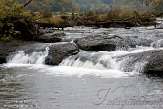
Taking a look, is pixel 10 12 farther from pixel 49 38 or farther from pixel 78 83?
pixel 49 38

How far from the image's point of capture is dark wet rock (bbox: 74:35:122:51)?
24219 millimetres

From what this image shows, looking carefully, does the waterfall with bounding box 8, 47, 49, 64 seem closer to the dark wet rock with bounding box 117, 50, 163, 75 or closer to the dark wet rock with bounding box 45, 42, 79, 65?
the dark wet rock with bounding box 45, 42, 79, 65

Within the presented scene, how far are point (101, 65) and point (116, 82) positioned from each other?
448 centimetres

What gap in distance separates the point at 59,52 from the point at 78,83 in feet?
22.3

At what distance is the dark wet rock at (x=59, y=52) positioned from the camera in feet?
76.4

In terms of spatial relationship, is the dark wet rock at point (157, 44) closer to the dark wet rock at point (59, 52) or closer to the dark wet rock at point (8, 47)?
the dark wet rock at point (59, 52)

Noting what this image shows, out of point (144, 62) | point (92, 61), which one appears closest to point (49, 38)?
point (92, 61)

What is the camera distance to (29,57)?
81.9 feet

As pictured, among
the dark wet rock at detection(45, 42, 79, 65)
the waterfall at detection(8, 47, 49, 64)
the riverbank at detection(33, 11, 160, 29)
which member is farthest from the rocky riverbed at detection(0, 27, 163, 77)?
the riverbank at detection(33, 11, 160, 29)

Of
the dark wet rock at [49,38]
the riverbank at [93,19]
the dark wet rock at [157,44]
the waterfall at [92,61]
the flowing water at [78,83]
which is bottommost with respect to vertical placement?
the flowing water at [78,83]

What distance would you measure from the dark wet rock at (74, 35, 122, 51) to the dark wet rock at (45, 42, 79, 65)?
715mm

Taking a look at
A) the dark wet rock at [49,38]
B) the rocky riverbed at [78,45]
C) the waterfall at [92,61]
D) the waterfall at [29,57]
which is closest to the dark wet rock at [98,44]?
the rocky riverbed at [78,45]

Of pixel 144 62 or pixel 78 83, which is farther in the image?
pixel 144 62

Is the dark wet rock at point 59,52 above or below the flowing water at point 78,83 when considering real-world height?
above
